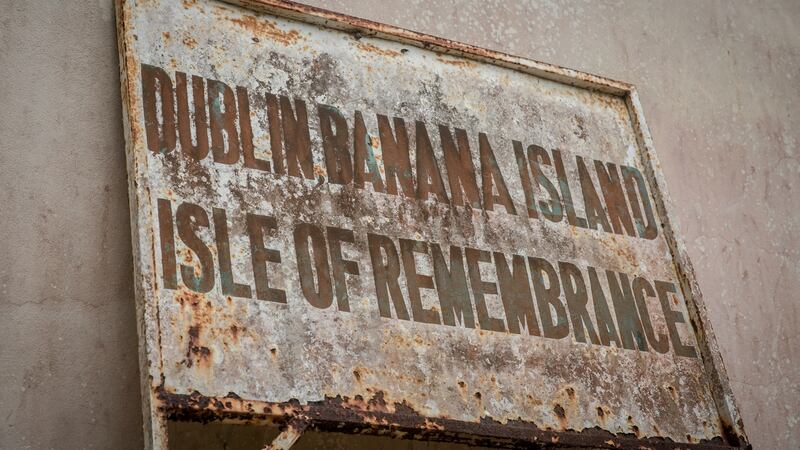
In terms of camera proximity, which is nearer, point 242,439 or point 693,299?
point 242,439

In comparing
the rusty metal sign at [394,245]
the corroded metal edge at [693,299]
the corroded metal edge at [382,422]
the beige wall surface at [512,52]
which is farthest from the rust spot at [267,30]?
the corroded metal edge at [693,299]

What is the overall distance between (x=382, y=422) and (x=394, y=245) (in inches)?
17.0

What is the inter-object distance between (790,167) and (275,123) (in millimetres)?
1986

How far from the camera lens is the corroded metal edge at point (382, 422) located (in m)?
1.81

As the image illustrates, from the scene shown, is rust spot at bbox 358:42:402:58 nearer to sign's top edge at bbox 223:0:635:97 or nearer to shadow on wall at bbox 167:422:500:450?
sign's top edge at bbox 223:0:635:97

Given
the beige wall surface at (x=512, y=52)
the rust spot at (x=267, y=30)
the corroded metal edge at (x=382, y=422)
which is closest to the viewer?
the corroded metal edge at (x=382, y=422)

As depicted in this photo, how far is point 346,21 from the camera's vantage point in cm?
240

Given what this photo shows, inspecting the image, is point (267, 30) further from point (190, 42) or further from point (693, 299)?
point (693, 299)

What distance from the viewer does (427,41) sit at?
251 cm

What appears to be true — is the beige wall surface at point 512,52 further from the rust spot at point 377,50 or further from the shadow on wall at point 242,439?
the rust spot at point 377,50

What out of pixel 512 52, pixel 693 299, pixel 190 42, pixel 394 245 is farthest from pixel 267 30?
pixel 693 299

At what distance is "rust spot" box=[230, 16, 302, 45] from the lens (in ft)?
7.52

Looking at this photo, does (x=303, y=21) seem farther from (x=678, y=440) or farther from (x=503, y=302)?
(x=678, y=440)

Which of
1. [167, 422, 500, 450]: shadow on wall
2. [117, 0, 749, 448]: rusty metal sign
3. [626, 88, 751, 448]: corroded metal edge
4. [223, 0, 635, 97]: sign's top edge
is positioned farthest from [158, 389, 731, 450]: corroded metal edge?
[223, 0, 635, 97]: sign's top edge
